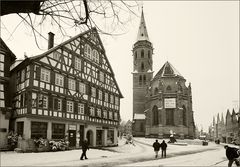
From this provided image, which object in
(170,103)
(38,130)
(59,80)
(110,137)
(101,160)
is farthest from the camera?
(170,103)

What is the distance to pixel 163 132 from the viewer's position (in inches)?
2314

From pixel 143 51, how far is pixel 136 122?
67.7 ft

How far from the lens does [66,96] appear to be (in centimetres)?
2823

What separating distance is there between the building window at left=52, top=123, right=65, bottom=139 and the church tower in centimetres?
4319

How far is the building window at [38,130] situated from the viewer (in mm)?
24609

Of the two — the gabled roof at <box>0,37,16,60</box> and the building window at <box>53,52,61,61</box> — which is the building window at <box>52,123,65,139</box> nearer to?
the building window at <box>53,52,61,61</box>

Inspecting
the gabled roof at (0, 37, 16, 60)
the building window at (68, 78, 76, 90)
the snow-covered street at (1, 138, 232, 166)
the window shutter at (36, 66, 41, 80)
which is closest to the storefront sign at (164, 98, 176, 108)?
the building window at (68, 78, 76, 90)

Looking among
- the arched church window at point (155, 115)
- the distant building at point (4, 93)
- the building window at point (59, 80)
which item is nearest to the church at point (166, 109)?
the arched church window at point (155, 115)

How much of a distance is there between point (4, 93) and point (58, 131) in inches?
248

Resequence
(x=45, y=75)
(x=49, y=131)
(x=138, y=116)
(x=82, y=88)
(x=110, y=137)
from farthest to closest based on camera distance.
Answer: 1. (x=138, y=116)
2. (x=110, y=137)
3. (x=82, y=88)
4. (x=45, y=75)
5. (x=49, y=131)

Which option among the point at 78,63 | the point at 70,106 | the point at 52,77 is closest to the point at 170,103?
the point at 78,63

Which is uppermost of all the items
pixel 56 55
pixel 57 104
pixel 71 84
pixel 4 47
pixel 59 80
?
pixel 4 47

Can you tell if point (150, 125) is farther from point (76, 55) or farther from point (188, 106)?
point (76, 55)

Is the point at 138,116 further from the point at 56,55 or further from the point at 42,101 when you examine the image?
the point at 42,101
